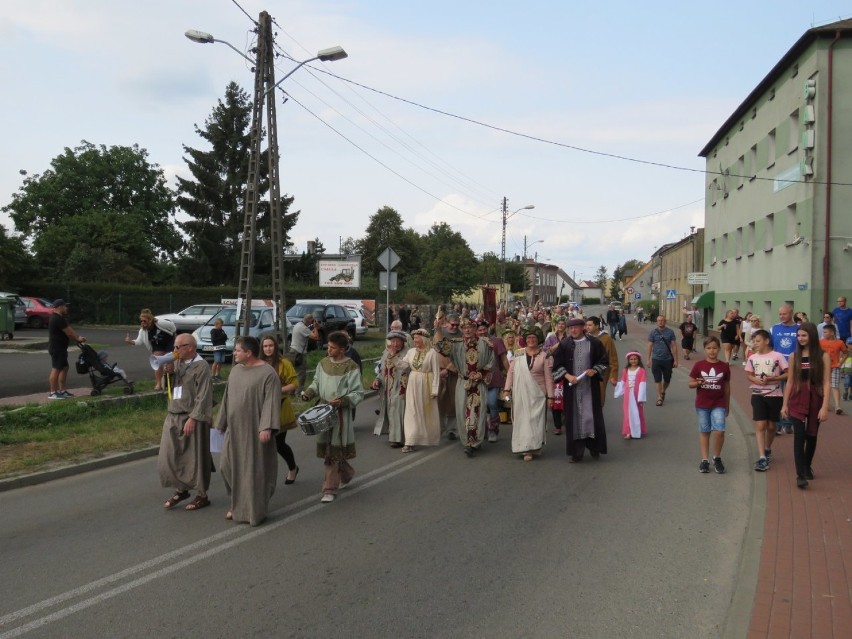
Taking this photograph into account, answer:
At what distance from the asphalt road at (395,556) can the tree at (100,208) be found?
49702mm

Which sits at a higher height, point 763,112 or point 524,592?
point 763,112

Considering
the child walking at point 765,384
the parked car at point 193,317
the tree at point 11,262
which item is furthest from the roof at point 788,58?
the tree at point 11,262

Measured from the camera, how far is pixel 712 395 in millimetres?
8195

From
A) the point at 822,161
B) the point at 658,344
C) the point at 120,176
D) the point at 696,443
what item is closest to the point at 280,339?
the point at 658,344

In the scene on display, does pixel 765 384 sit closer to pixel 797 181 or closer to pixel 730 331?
pixel 730 331

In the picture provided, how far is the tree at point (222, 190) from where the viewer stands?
53.5 meters

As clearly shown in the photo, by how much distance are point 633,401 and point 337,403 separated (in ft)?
17.6

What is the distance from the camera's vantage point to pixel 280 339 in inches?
710

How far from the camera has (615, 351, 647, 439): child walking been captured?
35.6 feet

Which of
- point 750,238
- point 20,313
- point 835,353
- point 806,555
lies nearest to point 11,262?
point 20,313

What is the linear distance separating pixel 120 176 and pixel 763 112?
49747 mm

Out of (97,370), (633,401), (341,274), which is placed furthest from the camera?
(341,274)

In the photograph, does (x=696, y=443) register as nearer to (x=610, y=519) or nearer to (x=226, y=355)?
(x=610, y=519)

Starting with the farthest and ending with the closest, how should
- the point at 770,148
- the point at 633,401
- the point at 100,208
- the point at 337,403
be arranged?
1. the point at 100,208
2. the point at 770,148
3. the point at 633,401
4. the point at 337,403
